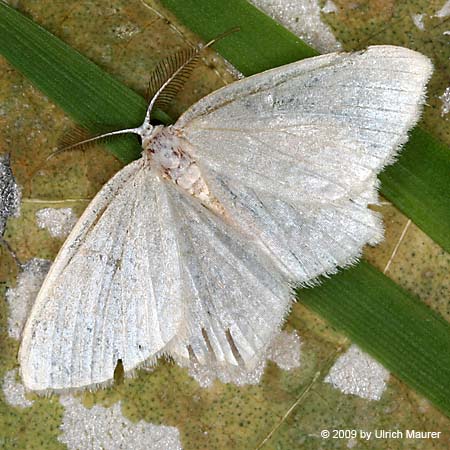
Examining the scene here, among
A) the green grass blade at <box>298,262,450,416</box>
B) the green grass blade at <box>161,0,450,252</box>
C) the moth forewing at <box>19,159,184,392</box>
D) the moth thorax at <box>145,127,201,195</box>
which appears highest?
the green grass blade at <box>161,0,450,252</box>

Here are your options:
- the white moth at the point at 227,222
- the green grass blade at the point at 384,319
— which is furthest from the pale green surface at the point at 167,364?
the white moth at the point at 227,222

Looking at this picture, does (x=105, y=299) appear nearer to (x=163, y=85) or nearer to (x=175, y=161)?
(x=175, y=161)

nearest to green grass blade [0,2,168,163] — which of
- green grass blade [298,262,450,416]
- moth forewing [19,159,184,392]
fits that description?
moth forewing [19,159,184,392]

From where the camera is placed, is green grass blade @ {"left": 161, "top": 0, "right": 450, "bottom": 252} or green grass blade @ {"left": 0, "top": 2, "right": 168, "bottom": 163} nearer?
green grass blade @ {"left": 161, "top": 0, "right": 450, "bottom": 252}

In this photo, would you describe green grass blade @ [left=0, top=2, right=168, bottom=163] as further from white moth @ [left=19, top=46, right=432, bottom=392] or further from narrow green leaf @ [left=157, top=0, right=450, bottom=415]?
narrow green leaf @ [left=157, top=0, right=450, bottom=415]

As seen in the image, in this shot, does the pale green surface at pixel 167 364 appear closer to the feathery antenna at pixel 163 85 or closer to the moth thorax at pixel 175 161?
the feathery antenna at pixel 163 85

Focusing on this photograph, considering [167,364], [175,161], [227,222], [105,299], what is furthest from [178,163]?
[167,364]

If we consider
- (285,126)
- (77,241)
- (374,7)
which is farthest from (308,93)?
(77,241)
